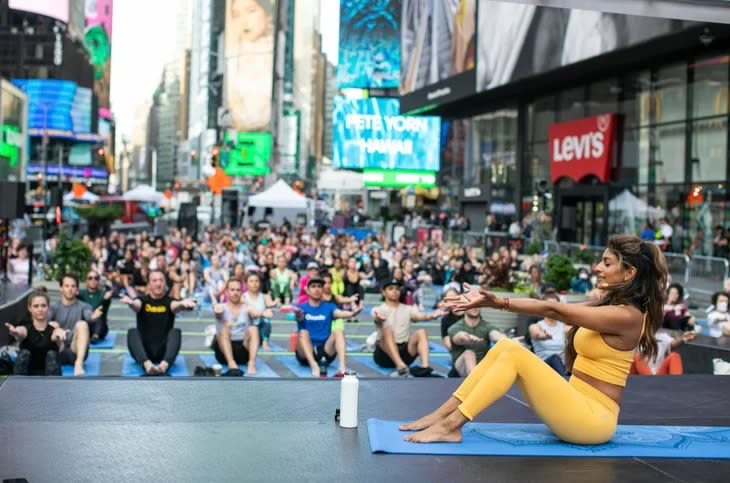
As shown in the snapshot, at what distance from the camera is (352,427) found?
248 inches

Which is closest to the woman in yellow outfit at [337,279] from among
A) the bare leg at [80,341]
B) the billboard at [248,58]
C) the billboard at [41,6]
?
the bare leg at [80,341]

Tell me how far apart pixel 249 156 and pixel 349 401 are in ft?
318

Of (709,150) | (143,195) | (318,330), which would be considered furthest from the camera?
(143,195)

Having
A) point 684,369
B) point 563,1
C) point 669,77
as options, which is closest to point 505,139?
point 669,77

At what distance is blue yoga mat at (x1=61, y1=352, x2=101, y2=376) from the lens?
1149 centimetres

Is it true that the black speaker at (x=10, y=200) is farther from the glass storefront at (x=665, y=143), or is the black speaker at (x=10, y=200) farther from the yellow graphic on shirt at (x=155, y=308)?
the glass storefront at (x=665, y=143)

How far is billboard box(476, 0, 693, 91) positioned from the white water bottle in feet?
62.1

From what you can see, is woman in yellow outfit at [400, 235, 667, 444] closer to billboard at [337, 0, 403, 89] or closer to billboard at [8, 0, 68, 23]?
billboard at [8, 0, 68, 23]

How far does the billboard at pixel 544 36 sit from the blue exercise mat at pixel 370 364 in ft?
43.6

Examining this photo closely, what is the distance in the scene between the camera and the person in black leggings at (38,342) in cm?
995

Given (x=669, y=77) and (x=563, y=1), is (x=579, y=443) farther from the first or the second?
(x=669, y=77)

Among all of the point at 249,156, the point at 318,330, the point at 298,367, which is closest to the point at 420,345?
the point at 318,330

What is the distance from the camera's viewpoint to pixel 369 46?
2606 inches

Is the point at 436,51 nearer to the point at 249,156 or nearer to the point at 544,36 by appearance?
the point at 544,36
